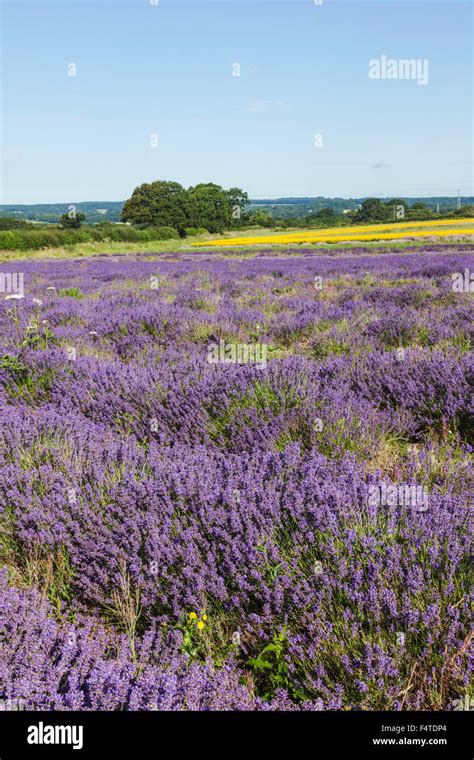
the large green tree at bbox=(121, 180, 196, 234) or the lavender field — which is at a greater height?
the large green tree at bbox=(121, 180, 196, 234)

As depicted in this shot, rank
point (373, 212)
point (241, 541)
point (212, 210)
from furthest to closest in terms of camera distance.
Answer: point (212, 210) < point (373, 212) < point (241, 541)

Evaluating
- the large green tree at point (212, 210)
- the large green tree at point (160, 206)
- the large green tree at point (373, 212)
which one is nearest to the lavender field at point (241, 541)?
the large green tree at point (160, 206)

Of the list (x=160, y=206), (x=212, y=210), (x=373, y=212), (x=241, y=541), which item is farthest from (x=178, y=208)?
(x=241, y=541)

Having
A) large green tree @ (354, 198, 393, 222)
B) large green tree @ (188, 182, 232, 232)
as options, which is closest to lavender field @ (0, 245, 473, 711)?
large green tree @ (188, 182, 232, 232)

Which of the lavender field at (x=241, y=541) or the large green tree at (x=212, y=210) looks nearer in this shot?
the lavender field at (x=241, y=541)

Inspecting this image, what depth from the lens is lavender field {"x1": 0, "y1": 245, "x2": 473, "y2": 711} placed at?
1.36 m

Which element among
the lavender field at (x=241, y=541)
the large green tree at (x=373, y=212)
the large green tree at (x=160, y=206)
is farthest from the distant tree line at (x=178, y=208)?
the lavender field at (x=241, y=541)

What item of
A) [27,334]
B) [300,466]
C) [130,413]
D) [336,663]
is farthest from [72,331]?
[336,663]

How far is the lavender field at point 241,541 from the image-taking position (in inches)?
53.4

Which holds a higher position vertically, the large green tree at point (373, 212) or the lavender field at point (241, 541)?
the large green tree at point (373, 212)

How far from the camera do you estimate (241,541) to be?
5.88ft

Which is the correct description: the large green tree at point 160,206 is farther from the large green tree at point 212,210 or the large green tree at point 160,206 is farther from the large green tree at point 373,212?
the large green tree at point 373,212

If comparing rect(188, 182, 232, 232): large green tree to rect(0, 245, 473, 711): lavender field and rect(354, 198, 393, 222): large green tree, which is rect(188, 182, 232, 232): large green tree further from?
rect(0, 245, 473, 711): lavender field

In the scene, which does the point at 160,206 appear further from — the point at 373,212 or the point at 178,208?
the point at 373,212
